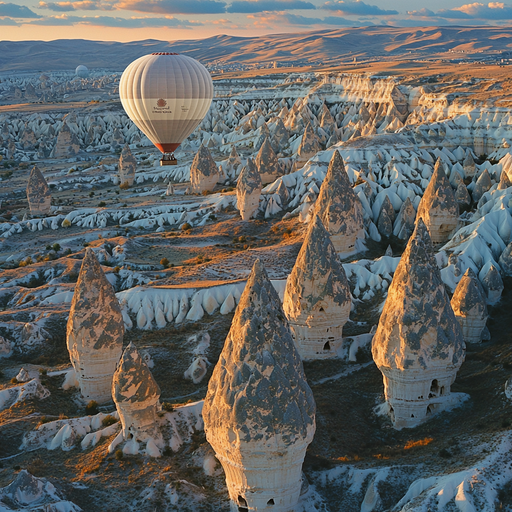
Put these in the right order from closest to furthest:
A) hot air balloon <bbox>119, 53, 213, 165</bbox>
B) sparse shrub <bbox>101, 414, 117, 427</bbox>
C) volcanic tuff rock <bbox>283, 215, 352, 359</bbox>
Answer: sparse shrub <bbox>101, 414, 117, 427</bbox> → volcanic tuff rock <bbox>283, 215, 352, 359</bbox> → hot air balloon <bbox>119, 53, 213, 165</bbox>

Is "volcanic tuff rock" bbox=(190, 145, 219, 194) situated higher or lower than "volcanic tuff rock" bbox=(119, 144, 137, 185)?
higher

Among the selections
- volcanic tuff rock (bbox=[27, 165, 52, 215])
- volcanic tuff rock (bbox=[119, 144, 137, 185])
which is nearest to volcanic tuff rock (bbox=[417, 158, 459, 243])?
volcanic tuff rock (bbox=[27, 165, 52, 215])

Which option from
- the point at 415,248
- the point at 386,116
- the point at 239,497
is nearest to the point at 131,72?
the point at 386,116

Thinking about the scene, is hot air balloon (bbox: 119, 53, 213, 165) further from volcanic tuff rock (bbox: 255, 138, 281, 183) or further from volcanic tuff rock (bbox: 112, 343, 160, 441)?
volcanic tuff rock (bbox: 112, 343, 160, 441)

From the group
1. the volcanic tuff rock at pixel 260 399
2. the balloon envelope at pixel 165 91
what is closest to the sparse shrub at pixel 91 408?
the volcanic tuff rock at pixel 260 399

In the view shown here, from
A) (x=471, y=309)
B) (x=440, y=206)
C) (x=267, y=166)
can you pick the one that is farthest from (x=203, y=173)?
(x=471, y=309)

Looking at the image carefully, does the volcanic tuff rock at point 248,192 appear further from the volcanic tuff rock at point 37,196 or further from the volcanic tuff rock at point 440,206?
the volcanic tuff rock at point 37,196
